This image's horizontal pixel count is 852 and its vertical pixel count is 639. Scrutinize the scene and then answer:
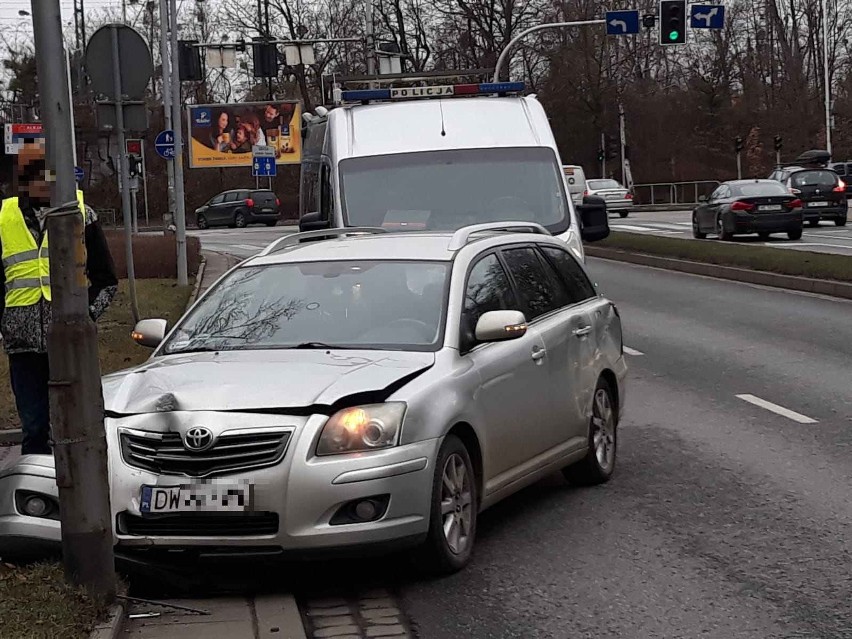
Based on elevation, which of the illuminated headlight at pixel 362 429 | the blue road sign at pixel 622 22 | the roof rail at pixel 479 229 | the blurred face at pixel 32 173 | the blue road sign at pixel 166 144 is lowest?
the illuminated headlight at pixel 362 429

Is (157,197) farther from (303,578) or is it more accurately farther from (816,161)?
(303,578)

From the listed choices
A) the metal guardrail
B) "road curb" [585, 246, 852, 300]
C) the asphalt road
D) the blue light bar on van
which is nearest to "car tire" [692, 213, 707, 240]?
the asphalt road

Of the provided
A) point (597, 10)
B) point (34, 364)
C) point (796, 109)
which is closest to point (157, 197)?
point (597, 10)

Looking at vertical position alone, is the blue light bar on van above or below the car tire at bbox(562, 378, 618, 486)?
above

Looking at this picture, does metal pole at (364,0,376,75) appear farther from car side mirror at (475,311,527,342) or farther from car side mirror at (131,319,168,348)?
car side mirror at (475,311,527,342)

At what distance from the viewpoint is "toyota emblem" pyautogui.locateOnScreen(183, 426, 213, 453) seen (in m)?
5.81

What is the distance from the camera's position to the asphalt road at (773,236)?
29719mm

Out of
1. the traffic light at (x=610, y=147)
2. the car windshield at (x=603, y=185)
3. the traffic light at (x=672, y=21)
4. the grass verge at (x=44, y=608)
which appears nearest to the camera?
the grass verge at (x=44, y=608)

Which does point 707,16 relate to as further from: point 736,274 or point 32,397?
point 32,397

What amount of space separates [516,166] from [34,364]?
21.4 ft

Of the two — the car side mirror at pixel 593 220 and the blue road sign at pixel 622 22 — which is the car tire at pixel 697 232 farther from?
the car side mirror at pixel 593 220

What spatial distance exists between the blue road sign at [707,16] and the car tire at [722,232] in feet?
16.1

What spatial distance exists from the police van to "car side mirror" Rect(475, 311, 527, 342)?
18.6ft

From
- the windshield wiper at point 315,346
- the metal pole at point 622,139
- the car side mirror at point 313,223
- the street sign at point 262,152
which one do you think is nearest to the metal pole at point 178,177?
the car side mirror at point 313,223
